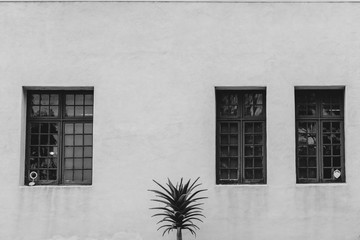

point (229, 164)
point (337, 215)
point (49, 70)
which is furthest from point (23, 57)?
point (337, 215)

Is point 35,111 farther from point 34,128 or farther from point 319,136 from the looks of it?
point 319,136

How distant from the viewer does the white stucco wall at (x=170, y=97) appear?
1316cm

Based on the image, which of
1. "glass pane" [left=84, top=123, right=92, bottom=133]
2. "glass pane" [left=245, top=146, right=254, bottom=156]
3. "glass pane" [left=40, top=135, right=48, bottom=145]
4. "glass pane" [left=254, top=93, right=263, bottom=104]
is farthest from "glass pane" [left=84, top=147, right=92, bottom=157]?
"glass pane" [left=254, top=93, right=263, bottom=104]

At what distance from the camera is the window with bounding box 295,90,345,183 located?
1352 cm

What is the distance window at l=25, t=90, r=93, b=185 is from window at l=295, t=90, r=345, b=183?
4.02 meters

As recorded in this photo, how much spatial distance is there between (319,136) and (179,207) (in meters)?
3.09

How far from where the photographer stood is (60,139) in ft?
44.7

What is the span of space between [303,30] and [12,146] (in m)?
5.90

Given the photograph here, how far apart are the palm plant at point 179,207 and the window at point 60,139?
160 centimetres

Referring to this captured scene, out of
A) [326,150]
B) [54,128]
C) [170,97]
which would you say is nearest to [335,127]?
[326,150]

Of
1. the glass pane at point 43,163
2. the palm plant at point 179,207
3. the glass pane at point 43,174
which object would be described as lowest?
the palm plant at point 179,207

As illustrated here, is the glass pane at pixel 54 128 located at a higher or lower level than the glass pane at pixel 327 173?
higher

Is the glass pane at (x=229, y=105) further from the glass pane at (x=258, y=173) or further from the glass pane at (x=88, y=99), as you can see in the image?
the glass pane at (x=88, y=99)

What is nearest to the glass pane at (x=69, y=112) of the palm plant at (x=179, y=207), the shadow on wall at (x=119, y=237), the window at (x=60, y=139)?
Result: the window at (x=60, y=139)
